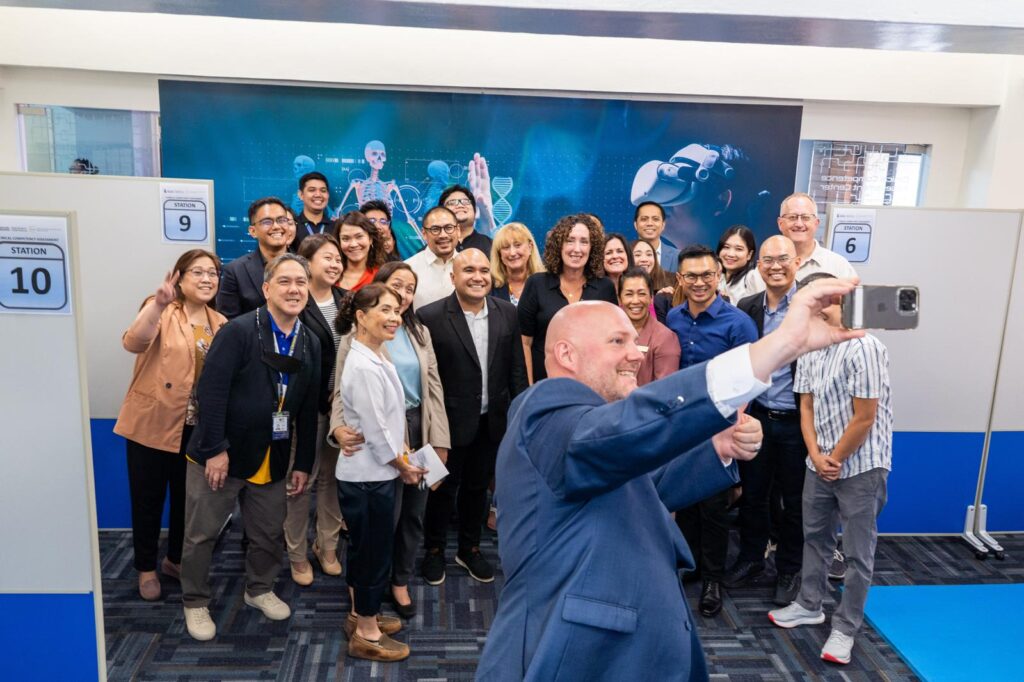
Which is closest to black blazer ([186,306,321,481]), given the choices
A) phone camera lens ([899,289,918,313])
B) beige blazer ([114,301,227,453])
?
beige blazer ([114,301,227,453])

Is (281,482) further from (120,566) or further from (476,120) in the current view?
(476,120)

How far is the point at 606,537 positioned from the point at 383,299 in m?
1.79

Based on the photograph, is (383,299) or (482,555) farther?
(482,555)

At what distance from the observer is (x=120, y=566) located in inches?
148

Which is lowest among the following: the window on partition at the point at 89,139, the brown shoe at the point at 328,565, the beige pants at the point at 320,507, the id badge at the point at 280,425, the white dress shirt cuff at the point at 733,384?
the brown shoe at the point at 328,565

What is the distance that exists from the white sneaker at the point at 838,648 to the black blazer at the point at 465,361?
1693 millimetres

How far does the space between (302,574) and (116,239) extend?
75.0 inches

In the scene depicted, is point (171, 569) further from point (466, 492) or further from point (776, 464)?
point (776, 464)

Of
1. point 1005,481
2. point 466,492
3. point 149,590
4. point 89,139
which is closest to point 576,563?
point 466,492

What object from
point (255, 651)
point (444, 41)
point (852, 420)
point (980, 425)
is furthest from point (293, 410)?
point (980, 425)

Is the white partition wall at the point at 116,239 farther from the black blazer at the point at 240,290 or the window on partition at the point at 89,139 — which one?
the window on partition at the point at 89,139

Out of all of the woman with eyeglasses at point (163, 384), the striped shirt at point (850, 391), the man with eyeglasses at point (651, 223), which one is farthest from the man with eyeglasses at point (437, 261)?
the striped shirt at point (850, 391)

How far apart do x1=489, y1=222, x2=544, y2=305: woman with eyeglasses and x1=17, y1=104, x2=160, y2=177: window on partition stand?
3010 mm

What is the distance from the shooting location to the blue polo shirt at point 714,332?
348 centimetres
